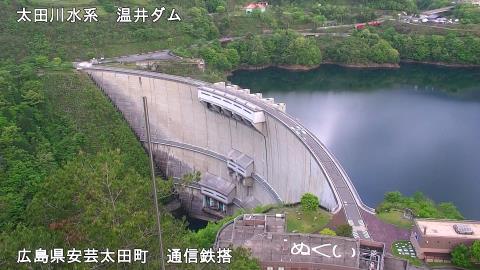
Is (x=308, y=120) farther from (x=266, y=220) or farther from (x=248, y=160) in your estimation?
(x=266, y=220)

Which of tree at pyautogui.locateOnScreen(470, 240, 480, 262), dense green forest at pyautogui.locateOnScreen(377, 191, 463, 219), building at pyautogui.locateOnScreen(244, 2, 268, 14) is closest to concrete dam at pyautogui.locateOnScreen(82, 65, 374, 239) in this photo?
dense green forest at pyautogui.locateOnScreen(377, 191, 463, 219)

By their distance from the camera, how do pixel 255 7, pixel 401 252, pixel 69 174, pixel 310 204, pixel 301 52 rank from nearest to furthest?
pixel 69 174 → pixel 401 252 → pixel 310 204 → pixel 301 52 → pixel 255 7

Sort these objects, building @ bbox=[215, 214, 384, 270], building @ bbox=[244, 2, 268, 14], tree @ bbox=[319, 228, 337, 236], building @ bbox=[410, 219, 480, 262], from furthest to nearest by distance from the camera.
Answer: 1. building @ bbox=[244, 2, 268, 14]
2. tree @ bbox=[319, 228, 337, 236]
3. building @ bbox=[410, 219, 480, 262]
4. building @ bbox=[215, 214, 384, 270]

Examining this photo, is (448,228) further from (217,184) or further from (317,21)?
(317,21)

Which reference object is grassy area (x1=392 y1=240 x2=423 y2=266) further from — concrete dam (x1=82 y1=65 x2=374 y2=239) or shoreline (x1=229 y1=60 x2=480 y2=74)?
shoreline (x1=229 y1=60 x2=480 y2=74)

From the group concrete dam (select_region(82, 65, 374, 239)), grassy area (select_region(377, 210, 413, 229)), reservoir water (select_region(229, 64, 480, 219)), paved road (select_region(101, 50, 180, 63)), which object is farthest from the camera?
paved road (select_region(101, 50, 180, 63))

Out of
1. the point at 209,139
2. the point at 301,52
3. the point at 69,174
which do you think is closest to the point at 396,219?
the point at 69,174

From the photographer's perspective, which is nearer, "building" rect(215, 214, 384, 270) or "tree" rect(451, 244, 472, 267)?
"building" rect(215, 214, 384, 270)

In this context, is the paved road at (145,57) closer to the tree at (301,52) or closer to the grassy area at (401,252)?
the tree at (301,52)
